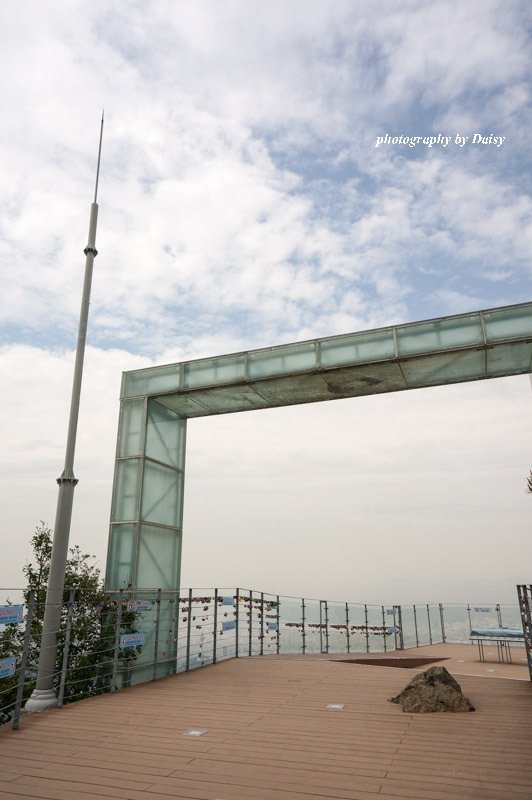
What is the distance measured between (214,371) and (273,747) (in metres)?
7.45

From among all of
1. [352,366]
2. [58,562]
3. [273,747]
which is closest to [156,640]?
[58,562]

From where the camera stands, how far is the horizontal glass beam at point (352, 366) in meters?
9.60

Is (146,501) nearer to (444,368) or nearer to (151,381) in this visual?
(151,381)

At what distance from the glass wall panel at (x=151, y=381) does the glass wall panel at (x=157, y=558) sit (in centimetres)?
304

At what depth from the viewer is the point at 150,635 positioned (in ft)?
32.5

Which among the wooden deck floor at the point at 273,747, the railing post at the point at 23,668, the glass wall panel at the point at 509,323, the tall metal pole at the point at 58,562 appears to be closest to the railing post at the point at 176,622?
the wooden deck floor at the point at 273,747

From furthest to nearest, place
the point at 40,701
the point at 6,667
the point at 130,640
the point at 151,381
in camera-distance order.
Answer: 1. the point at 151,381
2. the point at 130,640
3. the point at 40,701
4. the point at 6,667

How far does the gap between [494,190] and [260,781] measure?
32.6 ft

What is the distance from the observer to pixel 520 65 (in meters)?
7.66

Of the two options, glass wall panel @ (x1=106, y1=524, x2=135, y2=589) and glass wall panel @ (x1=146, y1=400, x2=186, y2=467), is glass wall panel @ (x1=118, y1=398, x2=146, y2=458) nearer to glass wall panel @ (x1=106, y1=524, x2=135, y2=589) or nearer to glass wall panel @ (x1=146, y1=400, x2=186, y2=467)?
glass wall panel @ (x1=146, y1=400, x2=186, y2=467)

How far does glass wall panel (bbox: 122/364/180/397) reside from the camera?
11312 mm

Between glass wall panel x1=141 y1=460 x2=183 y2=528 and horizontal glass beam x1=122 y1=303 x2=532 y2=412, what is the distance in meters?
1.59

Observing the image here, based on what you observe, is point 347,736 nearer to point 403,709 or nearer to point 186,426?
point 403,709

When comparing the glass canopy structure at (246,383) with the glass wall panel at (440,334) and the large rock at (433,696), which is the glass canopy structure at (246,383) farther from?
the large rock at (433,696)
